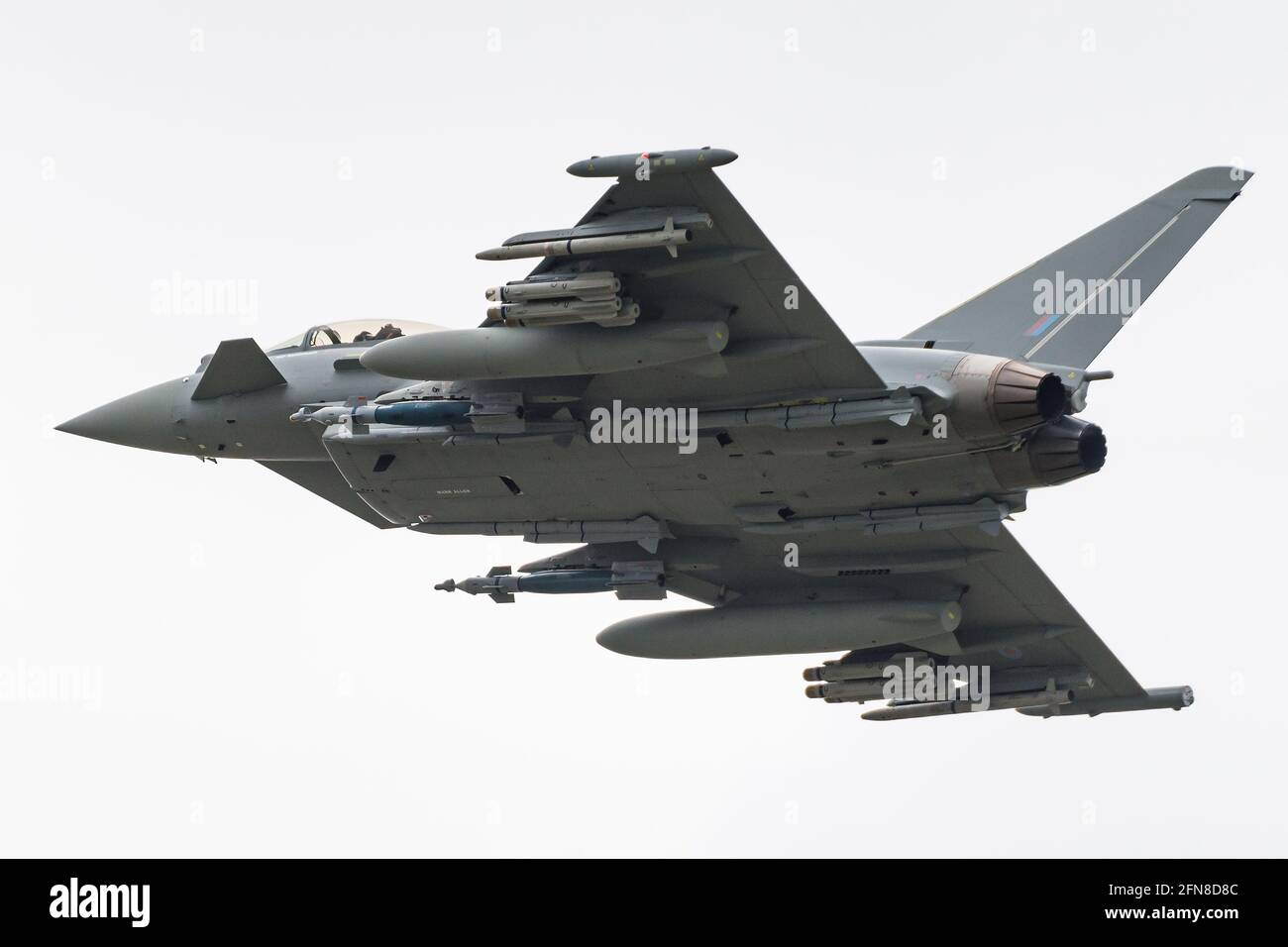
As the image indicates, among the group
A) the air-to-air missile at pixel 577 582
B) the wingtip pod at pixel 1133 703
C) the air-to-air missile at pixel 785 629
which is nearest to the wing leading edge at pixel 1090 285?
the air-to-air missile at pixel 785 629

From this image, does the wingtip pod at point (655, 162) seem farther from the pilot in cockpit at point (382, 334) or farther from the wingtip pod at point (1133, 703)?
the wingtip pod at point (1133, 703)

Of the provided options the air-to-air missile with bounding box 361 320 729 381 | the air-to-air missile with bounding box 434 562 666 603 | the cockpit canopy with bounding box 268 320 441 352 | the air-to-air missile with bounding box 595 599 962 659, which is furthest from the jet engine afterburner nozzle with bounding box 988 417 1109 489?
the cockpit canopy with bounding box 268 320 441 352

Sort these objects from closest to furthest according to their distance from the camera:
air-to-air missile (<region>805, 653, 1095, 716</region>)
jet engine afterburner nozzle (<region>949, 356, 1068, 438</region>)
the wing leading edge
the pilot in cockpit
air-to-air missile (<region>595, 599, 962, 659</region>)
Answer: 1. jet engine afterburner nozzle (<region>949, 356, 1068, 438</region>)
2. the wing leading edge
3. the pilot in cockpit
4. air-to-air missile (<region>595, 599, 962, 659</region>)
5. air-to-air missile (<region>805, 653, 1095, 716</region>)

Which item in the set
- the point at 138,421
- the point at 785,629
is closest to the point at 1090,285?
the point at 785,629

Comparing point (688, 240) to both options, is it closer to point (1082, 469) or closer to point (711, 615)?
point (1082, 469)

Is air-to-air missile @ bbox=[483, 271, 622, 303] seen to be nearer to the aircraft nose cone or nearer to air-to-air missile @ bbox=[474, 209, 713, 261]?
air-to-air missile @ bbox=[474, 209, 713, 261]

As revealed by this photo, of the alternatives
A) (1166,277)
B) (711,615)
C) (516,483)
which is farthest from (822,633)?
(1166,277)

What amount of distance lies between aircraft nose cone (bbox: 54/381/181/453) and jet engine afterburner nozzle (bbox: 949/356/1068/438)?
42.4ft

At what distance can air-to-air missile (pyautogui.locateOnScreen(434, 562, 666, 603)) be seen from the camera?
31688mm

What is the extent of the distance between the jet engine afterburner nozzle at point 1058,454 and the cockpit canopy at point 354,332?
9164mm

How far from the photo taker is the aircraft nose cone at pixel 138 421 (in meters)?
32.1

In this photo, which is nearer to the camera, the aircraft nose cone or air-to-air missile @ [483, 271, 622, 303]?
air-to-air missile @ [483, 271, 622, 303]

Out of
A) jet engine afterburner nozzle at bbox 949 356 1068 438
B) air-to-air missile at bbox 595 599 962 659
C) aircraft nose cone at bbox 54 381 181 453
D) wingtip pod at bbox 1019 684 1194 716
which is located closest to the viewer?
jet engine afterburner nozzle at bbox 949 356 1068 438

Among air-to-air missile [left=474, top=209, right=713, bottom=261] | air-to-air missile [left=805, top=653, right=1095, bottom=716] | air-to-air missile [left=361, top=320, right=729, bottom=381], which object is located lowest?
air-to-air missile [left=805, top=653, right=1095, bottom=716]
